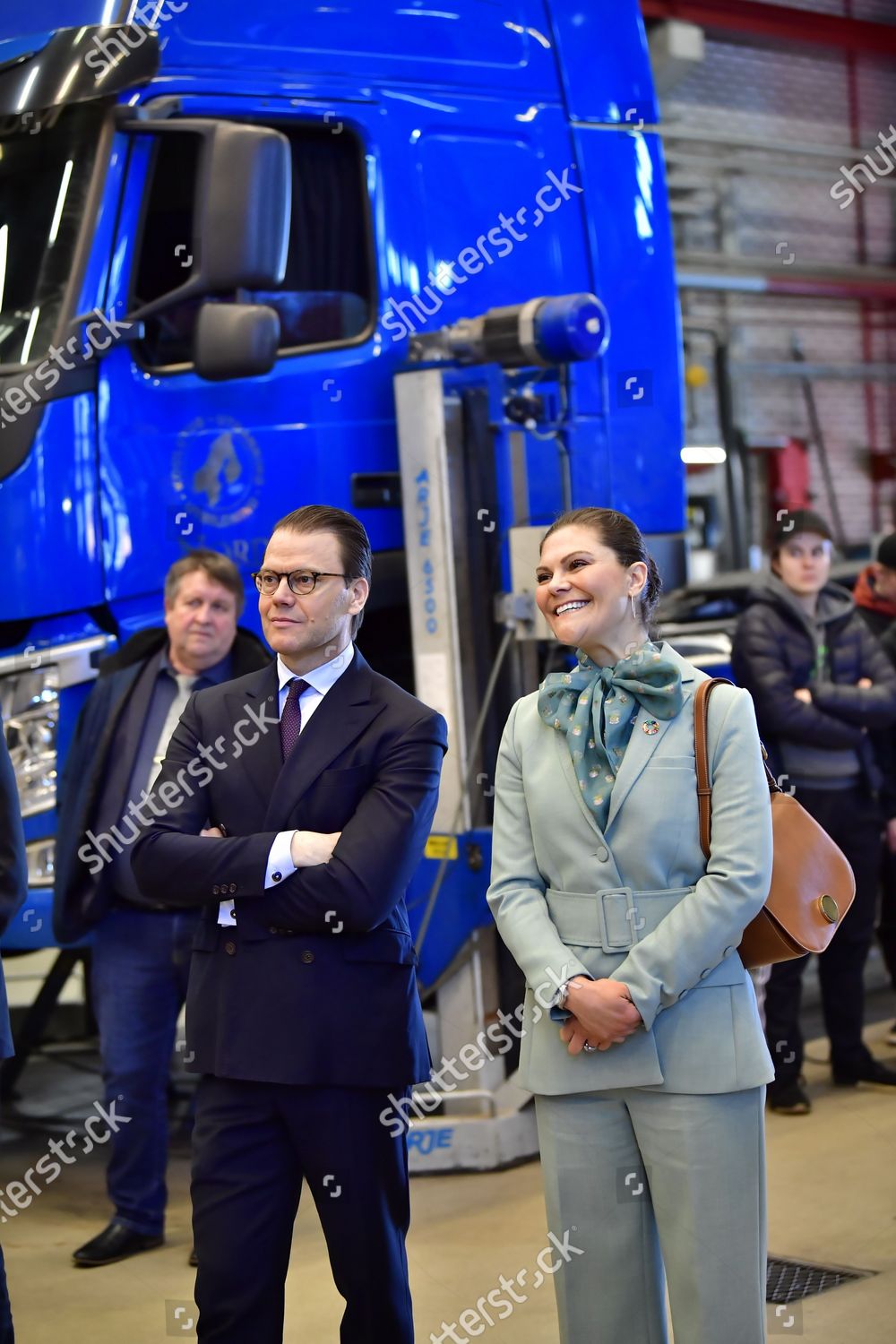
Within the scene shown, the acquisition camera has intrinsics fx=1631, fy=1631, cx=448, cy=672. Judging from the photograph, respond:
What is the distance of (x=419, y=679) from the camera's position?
4.61m

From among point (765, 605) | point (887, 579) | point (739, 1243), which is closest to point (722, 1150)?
point (739, 1243)

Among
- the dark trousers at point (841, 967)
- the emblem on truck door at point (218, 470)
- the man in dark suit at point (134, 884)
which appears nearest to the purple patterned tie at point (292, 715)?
the man in dark suit at point (134, 884)

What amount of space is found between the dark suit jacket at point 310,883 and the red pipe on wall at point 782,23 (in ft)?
28.7

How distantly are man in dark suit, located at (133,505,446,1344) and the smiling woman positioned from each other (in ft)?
0.78

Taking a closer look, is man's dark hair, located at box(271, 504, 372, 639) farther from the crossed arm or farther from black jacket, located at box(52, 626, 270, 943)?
black jacket, located at box(52, 626, 270, 943)

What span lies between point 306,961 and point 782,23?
10.6 meters

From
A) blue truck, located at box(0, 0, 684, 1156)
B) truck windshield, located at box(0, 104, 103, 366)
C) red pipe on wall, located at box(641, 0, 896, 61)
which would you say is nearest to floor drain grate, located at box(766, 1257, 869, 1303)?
blue truck, located at box(0, 0, 684, 1156)

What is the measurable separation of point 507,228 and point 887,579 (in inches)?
76.1

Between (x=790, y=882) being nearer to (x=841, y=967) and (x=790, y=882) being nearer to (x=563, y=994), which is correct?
(x=563, y=994)

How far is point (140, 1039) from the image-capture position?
162 inches

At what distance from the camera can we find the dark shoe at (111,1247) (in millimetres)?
3992

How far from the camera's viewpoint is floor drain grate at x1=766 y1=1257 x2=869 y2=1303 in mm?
3658

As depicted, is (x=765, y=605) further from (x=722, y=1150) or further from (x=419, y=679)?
(x=722, y=1150)

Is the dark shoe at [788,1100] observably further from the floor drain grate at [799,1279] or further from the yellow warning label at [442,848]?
the yellow warning label at [442,848]
